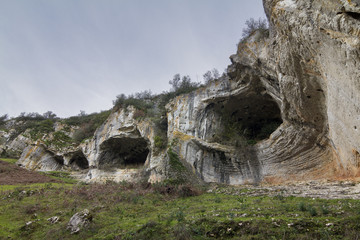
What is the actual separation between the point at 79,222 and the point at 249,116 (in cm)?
1944

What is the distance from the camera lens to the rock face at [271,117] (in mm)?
7301

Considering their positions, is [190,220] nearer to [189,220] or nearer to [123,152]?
[189,220]

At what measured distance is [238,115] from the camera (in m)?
22.6

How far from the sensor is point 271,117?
73.9 ft

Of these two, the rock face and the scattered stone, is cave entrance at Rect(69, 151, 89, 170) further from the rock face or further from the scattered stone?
the scattered stone

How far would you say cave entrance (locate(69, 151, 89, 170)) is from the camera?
106ft

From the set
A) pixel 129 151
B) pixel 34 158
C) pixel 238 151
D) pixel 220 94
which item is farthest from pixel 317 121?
pixel 34 158

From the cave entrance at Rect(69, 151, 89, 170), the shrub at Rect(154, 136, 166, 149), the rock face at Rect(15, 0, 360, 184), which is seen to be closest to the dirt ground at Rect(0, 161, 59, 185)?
the rock face at Rect(15, 0, 360, 184)

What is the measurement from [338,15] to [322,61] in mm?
2250

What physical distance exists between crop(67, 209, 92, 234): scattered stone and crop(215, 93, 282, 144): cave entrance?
14.1 metres

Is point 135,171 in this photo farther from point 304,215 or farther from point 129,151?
point 304,215

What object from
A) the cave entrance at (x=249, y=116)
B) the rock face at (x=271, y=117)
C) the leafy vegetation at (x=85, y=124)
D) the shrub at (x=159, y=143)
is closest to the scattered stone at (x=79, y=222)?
the rock face at (x=271, y=117)

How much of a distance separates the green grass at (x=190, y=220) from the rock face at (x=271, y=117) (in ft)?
12.7

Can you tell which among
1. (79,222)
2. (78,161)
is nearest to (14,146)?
(78,161)
